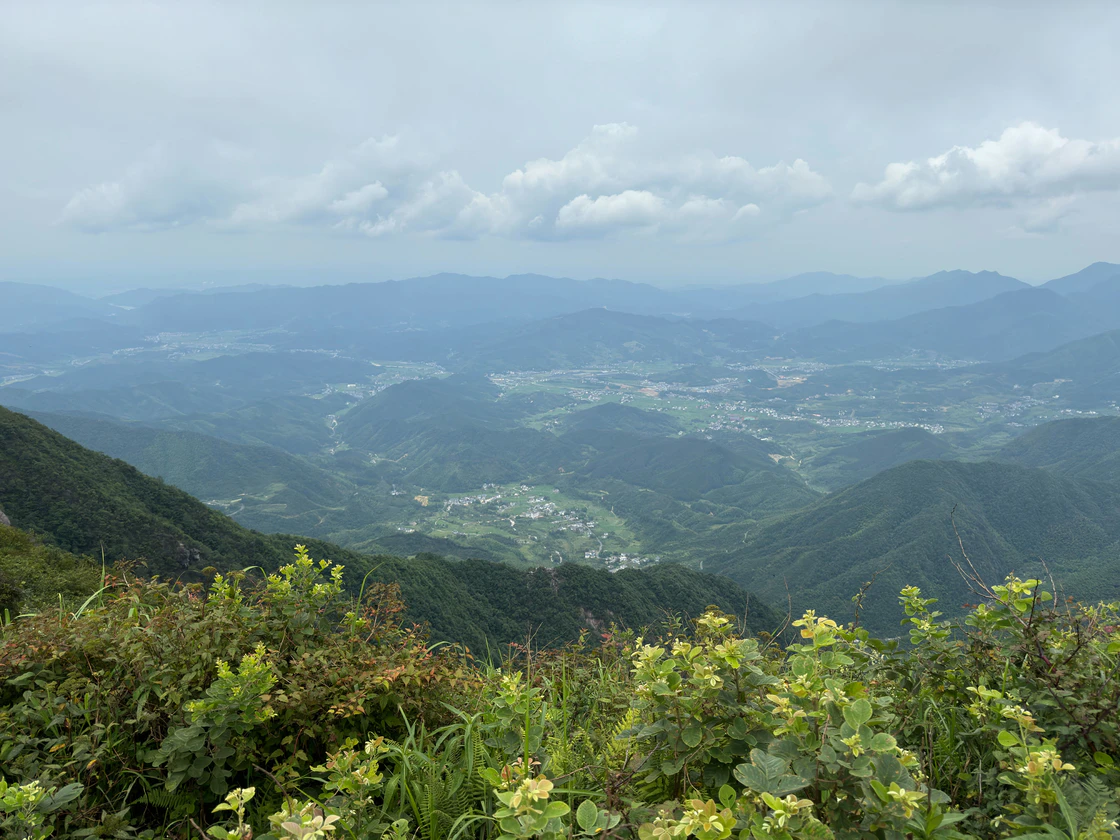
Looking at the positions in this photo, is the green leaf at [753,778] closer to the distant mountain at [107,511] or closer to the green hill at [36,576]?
the green hill at [36,576]

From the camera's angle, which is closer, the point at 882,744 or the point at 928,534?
the point at 882,744

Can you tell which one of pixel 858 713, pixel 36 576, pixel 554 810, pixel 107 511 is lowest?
pixel 107 511

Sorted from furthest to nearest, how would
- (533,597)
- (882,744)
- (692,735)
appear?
(533,597)
(692,735)
(882,744)

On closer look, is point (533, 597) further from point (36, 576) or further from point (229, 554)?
point (36, 576)

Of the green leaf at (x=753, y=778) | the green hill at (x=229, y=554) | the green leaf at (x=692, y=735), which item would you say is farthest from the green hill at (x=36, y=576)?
the green hill at (x=229, y=554)

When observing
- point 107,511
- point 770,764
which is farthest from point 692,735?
point 107,511

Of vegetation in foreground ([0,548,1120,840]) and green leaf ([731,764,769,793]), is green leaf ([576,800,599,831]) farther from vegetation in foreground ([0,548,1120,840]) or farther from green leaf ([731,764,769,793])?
green leaf ([731,764,769,793])
